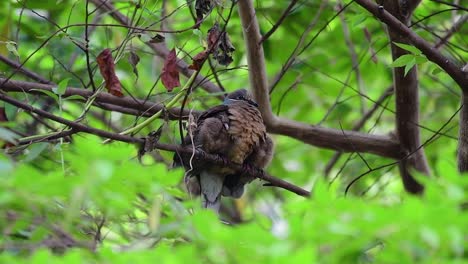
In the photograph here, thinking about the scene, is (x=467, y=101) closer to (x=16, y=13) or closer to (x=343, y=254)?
(x=343, y=254)

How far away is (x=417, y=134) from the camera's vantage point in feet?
15.1

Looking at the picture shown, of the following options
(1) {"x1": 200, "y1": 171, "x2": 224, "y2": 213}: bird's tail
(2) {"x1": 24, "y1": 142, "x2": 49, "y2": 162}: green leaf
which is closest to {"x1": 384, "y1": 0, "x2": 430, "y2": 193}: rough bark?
(1) {"x1": 200, "y1": 171, "x2": 224, "y2": 213}: bird's tail

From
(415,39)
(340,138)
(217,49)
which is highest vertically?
(415,39)

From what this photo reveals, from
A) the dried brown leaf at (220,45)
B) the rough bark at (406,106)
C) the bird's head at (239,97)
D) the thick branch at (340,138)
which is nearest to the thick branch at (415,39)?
the rough bark at (406,106)

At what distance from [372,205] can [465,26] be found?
4.06 metres

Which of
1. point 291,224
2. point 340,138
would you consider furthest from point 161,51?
point 291,224

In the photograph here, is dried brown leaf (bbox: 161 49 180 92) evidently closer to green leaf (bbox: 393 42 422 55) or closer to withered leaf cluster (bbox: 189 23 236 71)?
withered leaf cluster (bbox: 189 23 236 71)

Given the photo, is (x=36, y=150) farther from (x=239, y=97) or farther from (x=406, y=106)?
(x=406, y=106)

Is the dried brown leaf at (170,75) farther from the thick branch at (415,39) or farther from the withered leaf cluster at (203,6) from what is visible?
the thick branch at (415,39)

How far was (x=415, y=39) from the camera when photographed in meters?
3.42

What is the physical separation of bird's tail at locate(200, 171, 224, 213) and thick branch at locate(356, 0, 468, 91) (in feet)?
4.89

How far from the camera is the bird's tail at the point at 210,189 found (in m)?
4.44

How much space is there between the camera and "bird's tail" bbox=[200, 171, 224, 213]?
444 centimetres

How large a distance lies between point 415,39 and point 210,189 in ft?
5.19
